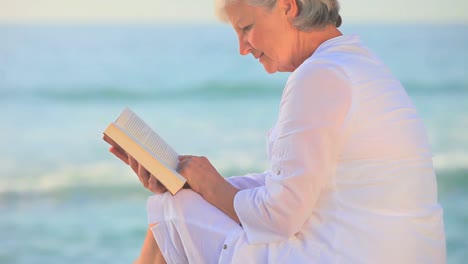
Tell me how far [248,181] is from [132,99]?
859cm

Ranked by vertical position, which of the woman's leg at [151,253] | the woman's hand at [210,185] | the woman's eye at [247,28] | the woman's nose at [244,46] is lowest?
the woman's leg at [151,253]

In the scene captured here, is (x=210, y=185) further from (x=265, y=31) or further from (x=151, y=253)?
(x=265, y=31)

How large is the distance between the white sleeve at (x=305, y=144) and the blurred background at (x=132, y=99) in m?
2.69

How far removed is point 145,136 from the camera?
231 centimetres

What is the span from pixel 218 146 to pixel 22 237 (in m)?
3.11

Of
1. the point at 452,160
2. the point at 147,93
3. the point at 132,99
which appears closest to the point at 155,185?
the point at 452,160

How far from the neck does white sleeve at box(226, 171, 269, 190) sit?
1.25 ft

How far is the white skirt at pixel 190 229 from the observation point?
222 centimetres

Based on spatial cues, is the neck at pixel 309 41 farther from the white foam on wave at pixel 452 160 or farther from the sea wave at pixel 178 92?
the sea wave at pixel 178 92

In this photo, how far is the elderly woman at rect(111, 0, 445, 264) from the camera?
6.64ft

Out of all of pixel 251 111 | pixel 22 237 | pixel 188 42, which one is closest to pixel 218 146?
pixel 251 111

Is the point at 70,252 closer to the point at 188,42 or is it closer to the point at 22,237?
the point at 22,237

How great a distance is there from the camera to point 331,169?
206cm

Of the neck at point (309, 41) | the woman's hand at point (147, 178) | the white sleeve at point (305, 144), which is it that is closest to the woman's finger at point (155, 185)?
the woman's hand at point (147, 178)
